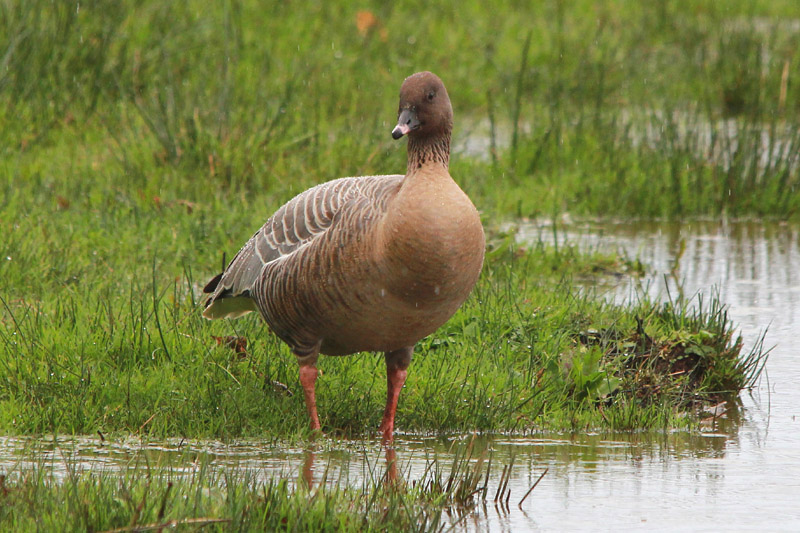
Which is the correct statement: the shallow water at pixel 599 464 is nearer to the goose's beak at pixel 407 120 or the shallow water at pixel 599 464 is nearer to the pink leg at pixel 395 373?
the pink leg at pixel 395 373

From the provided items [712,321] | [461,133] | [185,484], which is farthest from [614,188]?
[185,484]

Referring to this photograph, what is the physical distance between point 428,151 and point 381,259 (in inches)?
23.5

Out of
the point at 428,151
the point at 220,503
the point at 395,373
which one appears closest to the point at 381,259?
the point at 428,151

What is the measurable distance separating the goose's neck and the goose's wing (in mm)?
162

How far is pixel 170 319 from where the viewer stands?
20.5 ft

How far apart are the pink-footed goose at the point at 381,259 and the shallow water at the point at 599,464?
0.49 meters

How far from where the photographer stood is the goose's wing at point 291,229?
214 inches

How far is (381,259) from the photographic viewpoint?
16.3 feet

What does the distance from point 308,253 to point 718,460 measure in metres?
2.06

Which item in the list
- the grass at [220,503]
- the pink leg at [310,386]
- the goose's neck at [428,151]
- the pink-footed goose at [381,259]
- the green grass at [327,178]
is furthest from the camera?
the green grass at [327,178]

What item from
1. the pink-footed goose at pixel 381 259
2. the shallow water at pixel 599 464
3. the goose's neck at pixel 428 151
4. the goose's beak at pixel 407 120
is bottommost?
the shallow water at pixel 599 464

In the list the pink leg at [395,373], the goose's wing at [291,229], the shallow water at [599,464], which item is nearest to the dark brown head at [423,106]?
the goose's wing at [291,229]

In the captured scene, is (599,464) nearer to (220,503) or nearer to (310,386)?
(310,386)

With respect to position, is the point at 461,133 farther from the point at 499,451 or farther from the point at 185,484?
the point at 185,484
